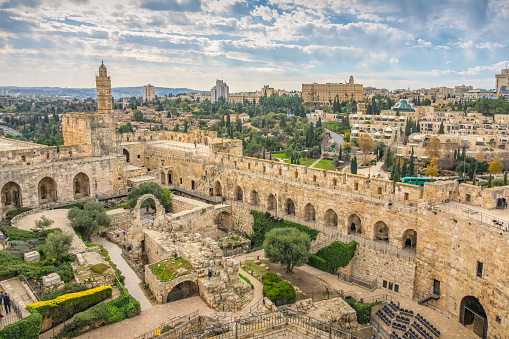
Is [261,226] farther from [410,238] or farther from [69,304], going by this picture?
[69,304]

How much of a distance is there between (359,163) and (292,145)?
39.3 feet

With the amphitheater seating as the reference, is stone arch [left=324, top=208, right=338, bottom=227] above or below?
above

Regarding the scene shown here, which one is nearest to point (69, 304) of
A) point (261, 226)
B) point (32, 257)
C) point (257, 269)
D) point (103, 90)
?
point (32, 257)

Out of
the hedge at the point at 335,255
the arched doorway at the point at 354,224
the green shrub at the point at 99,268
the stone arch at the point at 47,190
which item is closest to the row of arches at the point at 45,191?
the stone arch at the point at 47,190

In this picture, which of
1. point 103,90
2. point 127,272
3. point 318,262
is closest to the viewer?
point 127,272

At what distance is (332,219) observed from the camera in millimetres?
23453

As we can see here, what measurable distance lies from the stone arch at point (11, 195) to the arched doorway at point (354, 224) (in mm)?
20829

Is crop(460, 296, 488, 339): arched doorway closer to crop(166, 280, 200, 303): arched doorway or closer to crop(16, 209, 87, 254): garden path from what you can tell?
crop(166, 280, 200, 303): arched doorway

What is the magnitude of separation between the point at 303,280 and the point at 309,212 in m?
5.45

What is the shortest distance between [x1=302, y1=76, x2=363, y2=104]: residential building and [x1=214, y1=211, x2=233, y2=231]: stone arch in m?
130

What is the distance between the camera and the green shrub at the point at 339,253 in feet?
67.3

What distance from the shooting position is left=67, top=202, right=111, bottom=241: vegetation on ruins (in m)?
22.4

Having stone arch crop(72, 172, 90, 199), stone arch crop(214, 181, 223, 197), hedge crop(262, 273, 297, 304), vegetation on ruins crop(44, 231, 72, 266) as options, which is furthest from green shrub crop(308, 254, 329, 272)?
stone arch crop(72, 172, 90, 199)

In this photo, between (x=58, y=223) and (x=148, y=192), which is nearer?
(x=58, y=223)
